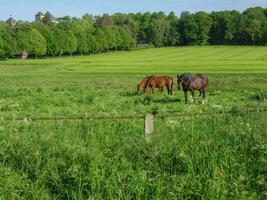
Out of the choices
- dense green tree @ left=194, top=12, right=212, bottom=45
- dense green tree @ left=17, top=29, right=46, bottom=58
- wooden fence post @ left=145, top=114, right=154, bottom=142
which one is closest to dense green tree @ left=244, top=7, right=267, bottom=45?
dense green tree @ left=194, top=12, right=212, bottom=45

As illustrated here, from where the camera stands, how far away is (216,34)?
18838cm

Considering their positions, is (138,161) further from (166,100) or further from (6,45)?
(6,45)

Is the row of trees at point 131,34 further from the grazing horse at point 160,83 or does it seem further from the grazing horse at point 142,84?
the grazing horse at point 160,83

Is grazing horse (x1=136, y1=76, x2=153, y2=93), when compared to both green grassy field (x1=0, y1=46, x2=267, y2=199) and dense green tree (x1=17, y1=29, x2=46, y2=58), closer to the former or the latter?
green grassy field (x1=0, y1=46, x2=267, y2=199)

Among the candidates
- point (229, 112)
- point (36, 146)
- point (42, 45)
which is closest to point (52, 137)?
point (36, 146)

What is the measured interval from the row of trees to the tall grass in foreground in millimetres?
122066

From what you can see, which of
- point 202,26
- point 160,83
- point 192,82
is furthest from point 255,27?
point 192,82

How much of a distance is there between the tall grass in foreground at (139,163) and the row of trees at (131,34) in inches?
4806

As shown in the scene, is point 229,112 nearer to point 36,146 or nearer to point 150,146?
point 150,146

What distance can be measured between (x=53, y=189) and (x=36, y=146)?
4.44 feet

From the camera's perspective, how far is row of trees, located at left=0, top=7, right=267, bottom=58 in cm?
13850

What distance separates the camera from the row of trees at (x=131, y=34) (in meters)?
138

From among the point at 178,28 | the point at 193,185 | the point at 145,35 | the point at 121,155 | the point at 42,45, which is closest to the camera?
the point at 193,185

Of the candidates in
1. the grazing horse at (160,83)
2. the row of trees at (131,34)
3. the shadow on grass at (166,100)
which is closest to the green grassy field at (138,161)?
the shadow on grass at (166,100)
